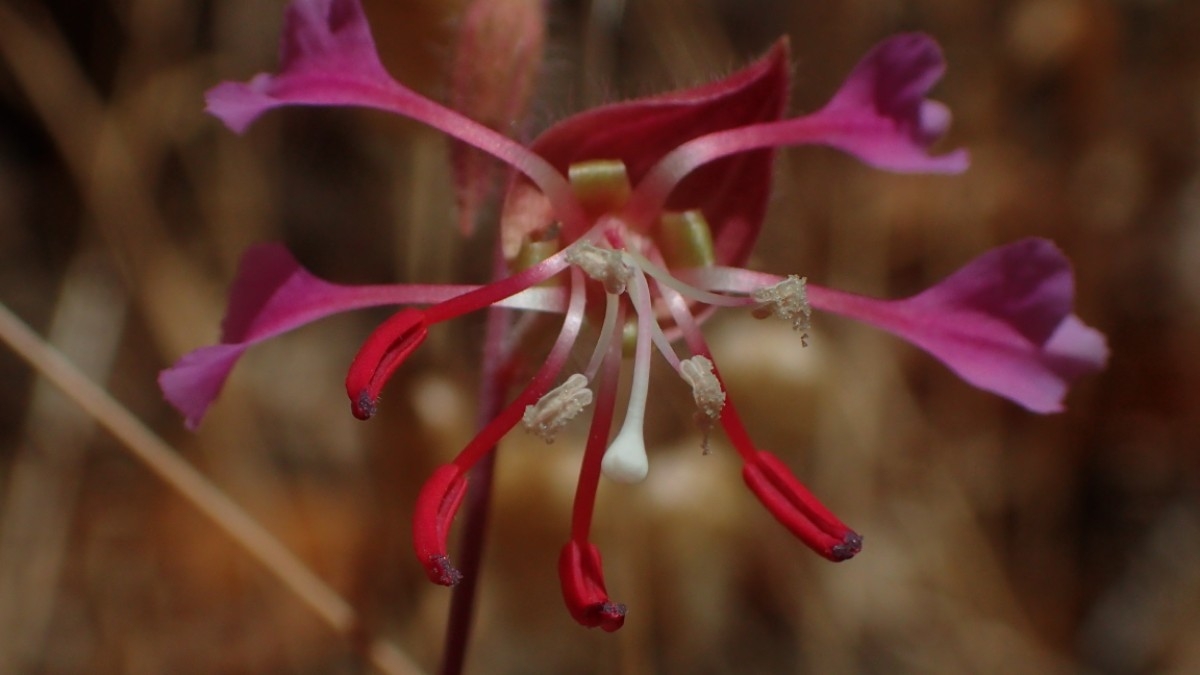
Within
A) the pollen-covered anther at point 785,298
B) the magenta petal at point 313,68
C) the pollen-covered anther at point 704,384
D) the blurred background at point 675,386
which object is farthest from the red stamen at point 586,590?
the blurred background at point 675,386

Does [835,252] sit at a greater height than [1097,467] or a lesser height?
greater

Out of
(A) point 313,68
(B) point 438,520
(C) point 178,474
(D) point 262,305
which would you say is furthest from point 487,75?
(C) point 178,474

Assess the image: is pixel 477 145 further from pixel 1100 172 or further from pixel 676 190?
pixel 1100 172

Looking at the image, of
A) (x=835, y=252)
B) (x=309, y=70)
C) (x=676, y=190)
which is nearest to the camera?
(x=309, y=70)

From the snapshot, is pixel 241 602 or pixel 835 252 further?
pixel 835 252

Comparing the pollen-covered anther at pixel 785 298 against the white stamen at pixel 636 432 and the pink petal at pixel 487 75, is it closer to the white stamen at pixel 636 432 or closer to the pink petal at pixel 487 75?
the white stamen at pixel 636 432

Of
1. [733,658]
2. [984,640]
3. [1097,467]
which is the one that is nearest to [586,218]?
[733,658]

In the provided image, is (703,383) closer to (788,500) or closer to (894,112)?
(788,500)
